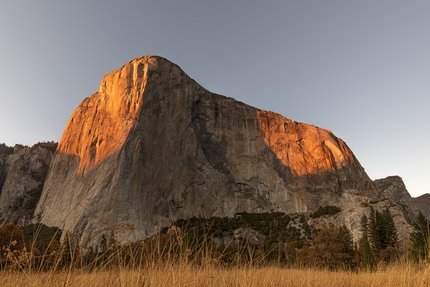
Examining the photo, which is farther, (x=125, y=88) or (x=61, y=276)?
(x=125, y=88)

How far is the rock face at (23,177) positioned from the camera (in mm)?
58062

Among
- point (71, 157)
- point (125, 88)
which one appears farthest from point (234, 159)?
point (71, 157)

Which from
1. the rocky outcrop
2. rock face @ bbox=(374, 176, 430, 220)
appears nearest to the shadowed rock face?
rock face @ bbox=(374, 176, 430, 220)

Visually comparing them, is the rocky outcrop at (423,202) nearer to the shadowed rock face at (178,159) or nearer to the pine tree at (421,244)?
the shadowed rock face at (178,159)

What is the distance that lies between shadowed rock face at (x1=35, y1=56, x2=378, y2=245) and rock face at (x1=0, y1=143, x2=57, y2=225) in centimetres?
678

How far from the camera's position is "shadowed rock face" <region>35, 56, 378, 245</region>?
46.4 metres

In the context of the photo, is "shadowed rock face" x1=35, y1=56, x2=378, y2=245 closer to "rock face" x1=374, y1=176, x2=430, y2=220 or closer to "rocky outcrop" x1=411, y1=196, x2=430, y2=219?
"rock face" x1=374, y1=176, x2=430, y2=220

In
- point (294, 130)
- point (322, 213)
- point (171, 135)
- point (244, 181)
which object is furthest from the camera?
point (294, 130)

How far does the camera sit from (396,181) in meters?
98.4

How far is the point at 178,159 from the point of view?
5503 cm

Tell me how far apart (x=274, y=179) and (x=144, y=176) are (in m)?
25.9

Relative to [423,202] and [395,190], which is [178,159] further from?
[423,202]

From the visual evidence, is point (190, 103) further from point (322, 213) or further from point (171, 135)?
point (322, 213)

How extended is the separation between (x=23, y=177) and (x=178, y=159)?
33125mm
